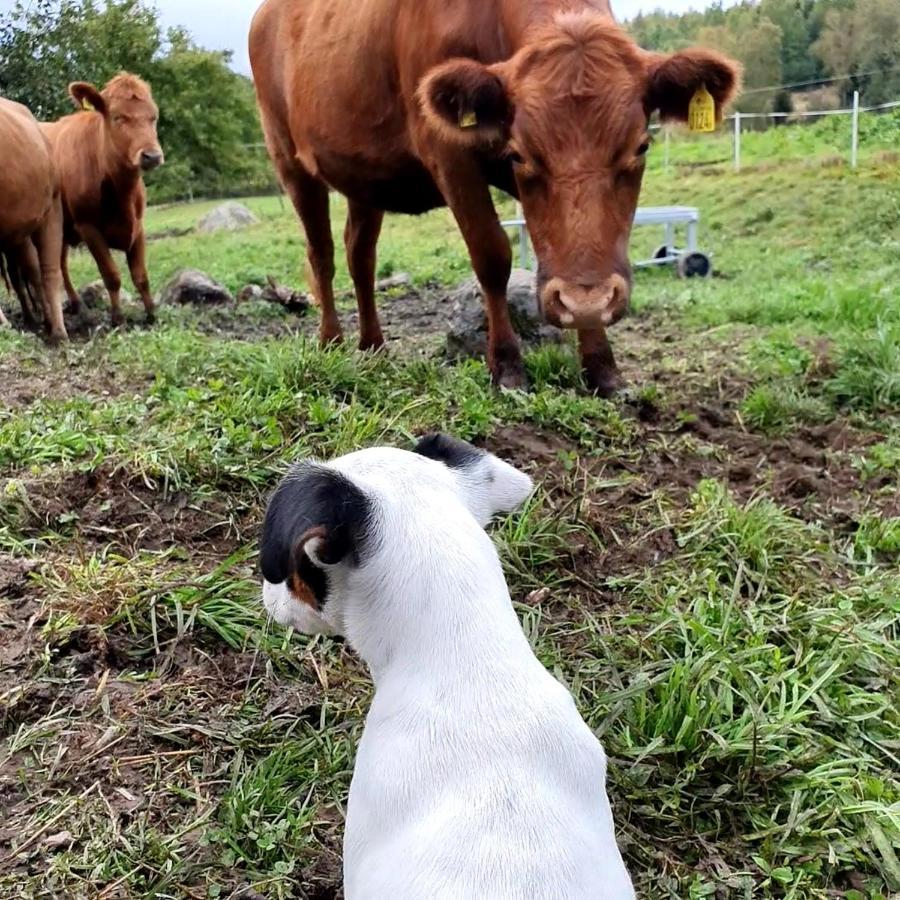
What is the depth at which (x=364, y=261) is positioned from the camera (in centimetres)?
697

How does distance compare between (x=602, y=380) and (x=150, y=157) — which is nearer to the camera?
(x=602, y=380)

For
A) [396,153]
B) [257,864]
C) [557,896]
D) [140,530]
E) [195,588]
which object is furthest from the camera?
[396,153]

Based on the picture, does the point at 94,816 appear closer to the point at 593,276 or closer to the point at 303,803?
the point at 303,803

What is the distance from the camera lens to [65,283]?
1111cm

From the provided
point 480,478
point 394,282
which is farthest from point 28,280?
point 480,478

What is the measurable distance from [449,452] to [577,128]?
8.28 feet

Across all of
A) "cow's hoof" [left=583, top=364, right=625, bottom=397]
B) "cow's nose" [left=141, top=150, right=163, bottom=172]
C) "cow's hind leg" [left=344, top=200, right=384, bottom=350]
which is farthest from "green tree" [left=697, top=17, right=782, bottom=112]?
"cow's nose" [left=141, top=150, right=163, bottom=172]

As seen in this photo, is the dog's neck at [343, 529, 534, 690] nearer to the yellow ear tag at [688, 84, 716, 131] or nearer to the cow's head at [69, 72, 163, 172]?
the yellow ear tag at [688, 84, 716, 131]

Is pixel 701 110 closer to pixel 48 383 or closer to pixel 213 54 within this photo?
pixel 48 383

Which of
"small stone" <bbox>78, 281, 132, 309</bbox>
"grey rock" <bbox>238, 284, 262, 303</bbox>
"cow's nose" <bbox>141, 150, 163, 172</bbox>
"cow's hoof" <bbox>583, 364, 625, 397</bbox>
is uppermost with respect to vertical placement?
"cow's nose" <bbox>141, 150, 163, 172</bbox>

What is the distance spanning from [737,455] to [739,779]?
221 centimetres

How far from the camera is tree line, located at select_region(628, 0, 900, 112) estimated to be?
895 cm

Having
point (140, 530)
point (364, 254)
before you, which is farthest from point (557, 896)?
point (364, 254)

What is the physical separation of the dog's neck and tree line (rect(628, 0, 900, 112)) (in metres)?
6.05
